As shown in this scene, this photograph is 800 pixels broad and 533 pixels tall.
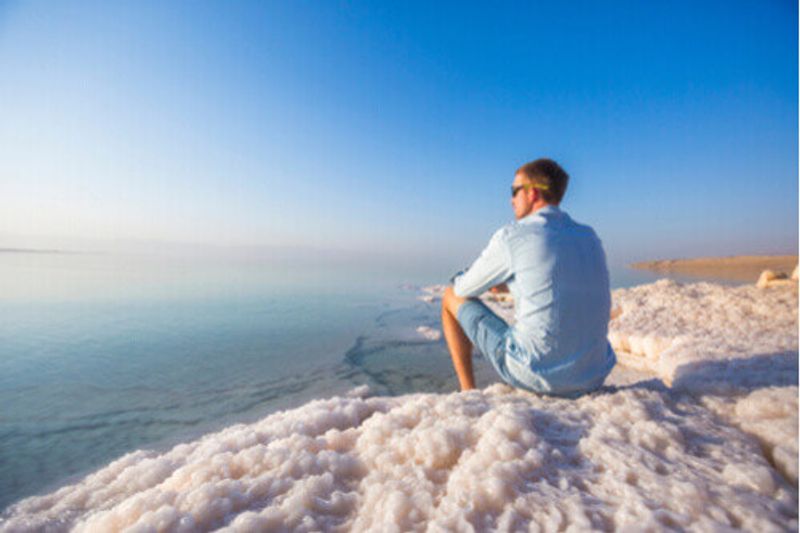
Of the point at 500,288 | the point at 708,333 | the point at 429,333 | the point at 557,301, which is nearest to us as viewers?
the point at 557,301

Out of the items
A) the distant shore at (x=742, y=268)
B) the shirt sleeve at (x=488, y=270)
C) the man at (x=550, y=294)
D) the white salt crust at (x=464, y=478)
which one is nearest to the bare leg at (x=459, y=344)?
the shirt sleeve at (x=488, y=270)

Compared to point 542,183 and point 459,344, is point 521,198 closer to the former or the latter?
point 542,183

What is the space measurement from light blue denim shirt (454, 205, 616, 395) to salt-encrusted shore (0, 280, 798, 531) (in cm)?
14

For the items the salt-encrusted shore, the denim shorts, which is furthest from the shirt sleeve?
the salt-encrusted shore

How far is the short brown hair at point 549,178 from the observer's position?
2.01 metres

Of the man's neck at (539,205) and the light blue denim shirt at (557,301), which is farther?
the man's neck at (539,205)

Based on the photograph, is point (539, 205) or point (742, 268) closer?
→ point (539, 205)

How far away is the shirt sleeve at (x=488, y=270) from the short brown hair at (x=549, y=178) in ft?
1.29

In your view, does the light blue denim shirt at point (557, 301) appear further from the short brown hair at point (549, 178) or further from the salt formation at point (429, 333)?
the salt formation at point (429, 333)

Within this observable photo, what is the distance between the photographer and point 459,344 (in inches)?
96.3

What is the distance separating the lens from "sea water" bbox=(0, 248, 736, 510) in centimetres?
248

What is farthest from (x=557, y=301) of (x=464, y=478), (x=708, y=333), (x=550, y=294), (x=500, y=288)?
(x=708, y=333)

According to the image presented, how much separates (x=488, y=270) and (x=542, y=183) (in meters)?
0.61

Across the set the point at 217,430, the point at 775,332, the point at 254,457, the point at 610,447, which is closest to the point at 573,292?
the point at 610,447
